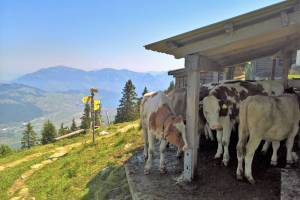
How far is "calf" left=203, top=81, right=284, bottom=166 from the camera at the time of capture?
10.6 m

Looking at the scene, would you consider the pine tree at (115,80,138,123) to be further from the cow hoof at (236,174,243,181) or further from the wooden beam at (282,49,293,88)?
the cow hoof at (236,174,243,181)

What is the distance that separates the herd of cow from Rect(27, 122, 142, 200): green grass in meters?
2.04

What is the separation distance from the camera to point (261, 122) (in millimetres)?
8805

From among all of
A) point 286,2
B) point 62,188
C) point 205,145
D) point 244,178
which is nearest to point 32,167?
point 62,188

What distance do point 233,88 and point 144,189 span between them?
4.53 m

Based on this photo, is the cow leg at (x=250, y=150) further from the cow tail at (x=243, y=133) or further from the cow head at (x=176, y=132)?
the cow head at (x=176, y=132)

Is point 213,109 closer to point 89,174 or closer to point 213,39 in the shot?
point 213,39

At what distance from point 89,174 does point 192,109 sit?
7.50 meters

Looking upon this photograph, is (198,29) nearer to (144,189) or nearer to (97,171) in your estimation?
(144,189)

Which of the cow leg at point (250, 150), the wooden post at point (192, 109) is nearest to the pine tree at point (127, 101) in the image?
the wooden post at point (192, 109)

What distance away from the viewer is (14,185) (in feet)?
56.5

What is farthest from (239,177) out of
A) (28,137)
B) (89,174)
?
(28,137)

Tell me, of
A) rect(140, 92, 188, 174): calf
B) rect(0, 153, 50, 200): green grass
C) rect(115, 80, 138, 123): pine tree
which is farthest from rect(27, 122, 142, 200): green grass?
rect(115, 80, 138, 123): pine tree

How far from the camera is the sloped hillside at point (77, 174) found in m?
12.6
